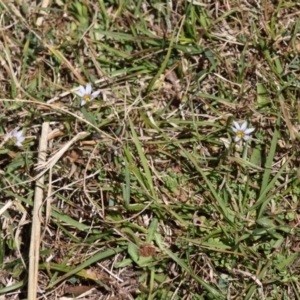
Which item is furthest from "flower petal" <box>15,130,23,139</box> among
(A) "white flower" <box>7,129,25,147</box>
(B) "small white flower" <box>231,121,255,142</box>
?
(B) "small white flower" <box>231,121,255,142</box>

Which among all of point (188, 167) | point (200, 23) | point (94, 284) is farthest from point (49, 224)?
point (200, 23)

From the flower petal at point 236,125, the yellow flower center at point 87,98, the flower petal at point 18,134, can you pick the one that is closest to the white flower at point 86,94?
the yellow flower center at point 87,98

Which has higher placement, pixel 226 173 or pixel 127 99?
pixel 127 99

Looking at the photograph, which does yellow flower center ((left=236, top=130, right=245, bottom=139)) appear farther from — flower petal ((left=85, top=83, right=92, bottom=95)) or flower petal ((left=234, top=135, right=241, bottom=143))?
flower petal ((left=85, top=83, right=92, bottom=95))

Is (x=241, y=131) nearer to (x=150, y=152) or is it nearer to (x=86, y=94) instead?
(x=150, y=152)

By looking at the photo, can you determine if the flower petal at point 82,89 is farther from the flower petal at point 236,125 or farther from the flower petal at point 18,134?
the flower petal at point 236,125

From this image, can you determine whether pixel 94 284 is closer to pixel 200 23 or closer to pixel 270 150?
pixel 270 150
